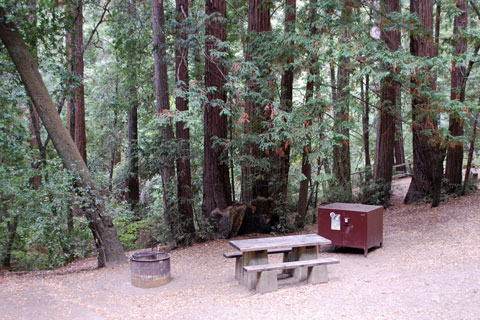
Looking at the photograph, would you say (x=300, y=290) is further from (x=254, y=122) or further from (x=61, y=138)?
(x=61, y=138)

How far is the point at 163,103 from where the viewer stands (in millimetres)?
11484

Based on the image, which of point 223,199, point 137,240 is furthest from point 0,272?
point 223,199

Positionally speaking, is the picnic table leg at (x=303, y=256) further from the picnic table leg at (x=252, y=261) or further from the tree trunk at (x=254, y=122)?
the tree trunk at (x=254, y=122)

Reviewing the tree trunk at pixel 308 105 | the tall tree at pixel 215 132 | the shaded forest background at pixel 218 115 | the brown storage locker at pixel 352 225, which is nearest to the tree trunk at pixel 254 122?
the shaded forest background at pixel 218 115

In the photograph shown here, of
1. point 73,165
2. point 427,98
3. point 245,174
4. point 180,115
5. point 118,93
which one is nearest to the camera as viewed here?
point 180,115

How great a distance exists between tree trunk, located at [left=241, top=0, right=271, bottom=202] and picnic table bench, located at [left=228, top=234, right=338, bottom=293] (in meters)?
3.11

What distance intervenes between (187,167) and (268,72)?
3.37 m

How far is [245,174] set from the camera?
12.0m

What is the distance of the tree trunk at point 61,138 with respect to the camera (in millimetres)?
8344

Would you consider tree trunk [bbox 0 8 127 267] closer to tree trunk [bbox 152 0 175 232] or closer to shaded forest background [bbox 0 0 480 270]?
shaded forest background [bbox 0 0 480 270]

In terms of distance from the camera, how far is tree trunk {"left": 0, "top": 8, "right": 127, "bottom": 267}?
8.34m

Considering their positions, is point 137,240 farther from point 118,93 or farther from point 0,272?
point 118,93

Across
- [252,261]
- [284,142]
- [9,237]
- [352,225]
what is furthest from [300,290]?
[9,237]

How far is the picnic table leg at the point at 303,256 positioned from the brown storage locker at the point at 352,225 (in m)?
1.57
